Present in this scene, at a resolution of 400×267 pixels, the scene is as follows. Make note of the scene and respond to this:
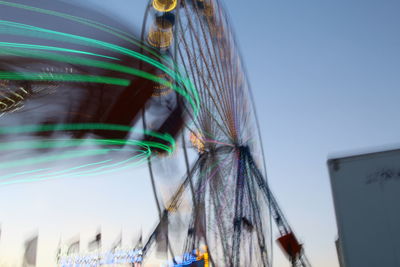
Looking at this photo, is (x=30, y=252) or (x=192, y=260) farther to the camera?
(x=30, y=252)

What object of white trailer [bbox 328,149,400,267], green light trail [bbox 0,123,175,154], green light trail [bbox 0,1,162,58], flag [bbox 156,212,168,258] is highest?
green light trail [bbox 0,1,162,58]

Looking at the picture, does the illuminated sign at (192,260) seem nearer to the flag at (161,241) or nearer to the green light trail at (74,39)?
the flag at (161,241)

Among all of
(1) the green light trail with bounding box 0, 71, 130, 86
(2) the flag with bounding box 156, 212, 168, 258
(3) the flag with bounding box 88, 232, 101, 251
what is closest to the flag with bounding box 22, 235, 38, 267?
(3) the flag with bounding box 88, 232, 101, 251

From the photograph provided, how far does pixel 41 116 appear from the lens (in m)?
11.1

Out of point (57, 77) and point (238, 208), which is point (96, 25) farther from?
point (238, 208)

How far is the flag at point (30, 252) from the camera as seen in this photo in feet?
77.5

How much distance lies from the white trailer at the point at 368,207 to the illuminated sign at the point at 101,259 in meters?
17.8

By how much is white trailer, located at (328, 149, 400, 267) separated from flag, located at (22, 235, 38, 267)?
20875mm

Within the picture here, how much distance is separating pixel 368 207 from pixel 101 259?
21156 mm

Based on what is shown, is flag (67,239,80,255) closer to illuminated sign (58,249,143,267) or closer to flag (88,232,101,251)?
flag (88,232,101,251)

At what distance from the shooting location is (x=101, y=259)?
25000 millimetres

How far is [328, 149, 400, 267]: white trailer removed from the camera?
18.6ft

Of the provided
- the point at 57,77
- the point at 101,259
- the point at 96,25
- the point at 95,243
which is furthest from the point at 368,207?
the point at 95,243

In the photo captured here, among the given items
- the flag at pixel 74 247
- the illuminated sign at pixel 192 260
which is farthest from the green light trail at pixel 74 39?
the flag at pixel 74 247
